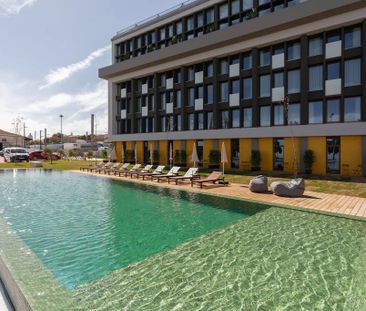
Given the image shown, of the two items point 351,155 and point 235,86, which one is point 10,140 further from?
point 351,155

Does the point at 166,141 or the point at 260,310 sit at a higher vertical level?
the point at 166,141

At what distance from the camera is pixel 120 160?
140 ft

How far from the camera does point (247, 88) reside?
2939 centimetres

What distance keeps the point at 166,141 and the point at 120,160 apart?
9.35 metres

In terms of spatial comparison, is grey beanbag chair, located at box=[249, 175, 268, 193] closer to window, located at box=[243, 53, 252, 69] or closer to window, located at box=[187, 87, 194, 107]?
window, located at box=[243, 53, 252, 69]

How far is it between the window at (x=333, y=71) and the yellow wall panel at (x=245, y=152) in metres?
8.87

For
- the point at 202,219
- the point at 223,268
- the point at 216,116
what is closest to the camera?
the point at 223,268

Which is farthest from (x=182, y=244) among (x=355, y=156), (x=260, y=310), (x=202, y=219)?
(x=355, y=156)

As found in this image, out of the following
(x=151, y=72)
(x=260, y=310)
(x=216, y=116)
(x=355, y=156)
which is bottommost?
(x=260, y=310)

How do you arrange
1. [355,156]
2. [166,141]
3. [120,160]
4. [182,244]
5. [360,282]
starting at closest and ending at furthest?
[360,282] → [182,244] → [355,156] → [166,141] → [120,160]

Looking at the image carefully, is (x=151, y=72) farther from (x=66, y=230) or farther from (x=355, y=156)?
(x=66, y=230)

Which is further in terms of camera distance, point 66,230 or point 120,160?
point 120,160

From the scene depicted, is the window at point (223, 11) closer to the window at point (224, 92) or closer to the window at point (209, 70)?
the window at point (209, 70)

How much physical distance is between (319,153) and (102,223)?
20.5 meters
